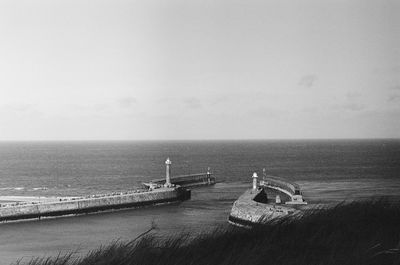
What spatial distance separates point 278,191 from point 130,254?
66.9 meters

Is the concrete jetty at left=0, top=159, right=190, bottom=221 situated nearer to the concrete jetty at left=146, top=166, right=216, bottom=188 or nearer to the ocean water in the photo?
the ocean water

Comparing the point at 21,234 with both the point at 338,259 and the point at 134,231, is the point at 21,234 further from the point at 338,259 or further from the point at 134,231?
the point at 338,259

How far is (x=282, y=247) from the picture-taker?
476 inches

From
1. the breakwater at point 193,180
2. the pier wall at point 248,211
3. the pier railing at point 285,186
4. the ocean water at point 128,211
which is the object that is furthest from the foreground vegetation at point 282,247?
the breakwater at point 193,180

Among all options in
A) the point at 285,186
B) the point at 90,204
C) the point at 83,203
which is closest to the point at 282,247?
the point at 83,203

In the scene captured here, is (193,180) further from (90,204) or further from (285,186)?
(90,204)

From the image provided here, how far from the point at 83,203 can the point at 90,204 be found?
33.4 inches

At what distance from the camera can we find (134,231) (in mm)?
45562

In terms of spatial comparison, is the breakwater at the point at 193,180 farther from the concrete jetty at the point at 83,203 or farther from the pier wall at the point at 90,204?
the pier wall at the point at 90,204

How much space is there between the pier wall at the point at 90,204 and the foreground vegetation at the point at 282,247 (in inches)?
1583

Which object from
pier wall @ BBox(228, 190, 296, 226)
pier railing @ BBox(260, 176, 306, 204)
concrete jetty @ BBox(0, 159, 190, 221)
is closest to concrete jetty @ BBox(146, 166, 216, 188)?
pier railing @ BBox(260, 176, 306, 204)

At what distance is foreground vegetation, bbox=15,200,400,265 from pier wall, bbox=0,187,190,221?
132 ft

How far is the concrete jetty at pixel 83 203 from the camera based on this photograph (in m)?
51.0

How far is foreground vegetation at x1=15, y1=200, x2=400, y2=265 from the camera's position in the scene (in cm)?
1103
